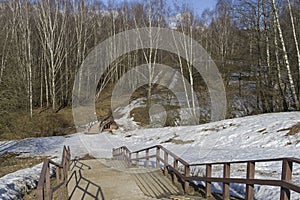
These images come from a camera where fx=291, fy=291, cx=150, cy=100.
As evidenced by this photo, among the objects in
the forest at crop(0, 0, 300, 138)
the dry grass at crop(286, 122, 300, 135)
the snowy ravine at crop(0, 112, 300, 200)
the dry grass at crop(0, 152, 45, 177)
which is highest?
the forest at crop(0, 0, 300, 138)

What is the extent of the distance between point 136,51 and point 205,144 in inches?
749

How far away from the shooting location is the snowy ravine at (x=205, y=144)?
753 cm

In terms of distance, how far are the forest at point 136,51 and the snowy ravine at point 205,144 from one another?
9.40 feet

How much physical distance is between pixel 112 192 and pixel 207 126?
36.7 feet

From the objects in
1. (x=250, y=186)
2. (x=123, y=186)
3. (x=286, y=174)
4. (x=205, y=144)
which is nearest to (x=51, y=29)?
(x=205, y=144)

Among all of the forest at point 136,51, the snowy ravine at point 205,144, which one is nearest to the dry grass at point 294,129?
the snowy ravine at point 205,144

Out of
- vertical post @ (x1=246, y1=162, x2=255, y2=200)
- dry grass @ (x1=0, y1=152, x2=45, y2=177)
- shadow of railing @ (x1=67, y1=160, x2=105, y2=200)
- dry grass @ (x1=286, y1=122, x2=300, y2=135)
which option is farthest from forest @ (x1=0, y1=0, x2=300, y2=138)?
vertical post @ (x1=246, y1=162, x2=255, y2=200)

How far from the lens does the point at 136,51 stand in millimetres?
31000

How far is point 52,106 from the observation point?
25.7 metres

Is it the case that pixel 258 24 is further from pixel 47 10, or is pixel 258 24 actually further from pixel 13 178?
pixel 13 178

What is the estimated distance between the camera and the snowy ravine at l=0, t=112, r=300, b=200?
24.7ft

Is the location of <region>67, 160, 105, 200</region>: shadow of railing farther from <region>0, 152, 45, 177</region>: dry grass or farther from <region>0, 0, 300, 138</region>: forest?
<region>0, 0, 300, 138</region>: forest

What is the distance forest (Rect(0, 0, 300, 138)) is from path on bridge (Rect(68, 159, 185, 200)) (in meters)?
9.91

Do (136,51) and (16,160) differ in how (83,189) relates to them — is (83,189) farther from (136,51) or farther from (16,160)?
(136,51)
